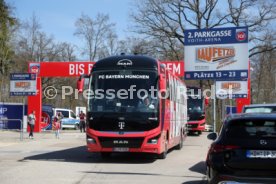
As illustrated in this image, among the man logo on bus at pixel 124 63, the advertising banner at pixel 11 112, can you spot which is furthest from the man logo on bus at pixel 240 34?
the advertising banner at pixel 11 112

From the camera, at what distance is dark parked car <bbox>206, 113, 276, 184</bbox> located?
26.8 feet

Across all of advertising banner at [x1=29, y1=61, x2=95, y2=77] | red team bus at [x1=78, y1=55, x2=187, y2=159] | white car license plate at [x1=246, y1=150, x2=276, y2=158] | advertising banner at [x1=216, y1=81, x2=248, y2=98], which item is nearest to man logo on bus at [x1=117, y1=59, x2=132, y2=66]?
red team bus at [x1=78, y1=55, x2=187, y2=159]

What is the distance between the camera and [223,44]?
70.7 feet

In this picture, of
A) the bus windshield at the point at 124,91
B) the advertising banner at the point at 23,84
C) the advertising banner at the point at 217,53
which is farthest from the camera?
the advertising banner at the point at 23,84

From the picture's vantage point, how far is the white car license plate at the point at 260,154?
8.18 metres

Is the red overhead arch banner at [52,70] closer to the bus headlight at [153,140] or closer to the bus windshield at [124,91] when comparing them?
the bus windshield at [124,91]

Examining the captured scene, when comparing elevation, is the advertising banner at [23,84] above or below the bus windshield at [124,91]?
above

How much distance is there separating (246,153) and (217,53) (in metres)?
13.4

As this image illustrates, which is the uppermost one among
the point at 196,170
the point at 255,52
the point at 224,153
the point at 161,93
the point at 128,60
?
the point at 255,52

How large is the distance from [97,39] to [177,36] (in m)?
15.3

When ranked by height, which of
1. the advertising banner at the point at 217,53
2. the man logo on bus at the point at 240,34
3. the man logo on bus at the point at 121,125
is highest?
the man logo on bus at the point at 240,34

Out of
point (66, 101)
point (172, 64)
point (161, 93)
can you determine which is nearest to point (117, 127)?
point (161, 93)

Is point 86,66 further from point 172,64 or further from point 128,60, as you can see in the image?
point 128,60

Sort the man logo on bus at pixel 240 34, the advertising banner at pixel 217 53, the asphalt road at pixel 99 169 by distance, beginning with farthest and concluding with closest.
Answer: the man logo on bus at pixel 240 34 < the advertising banner at pixel 217 53 < the asphalt road at pixel 99 169
